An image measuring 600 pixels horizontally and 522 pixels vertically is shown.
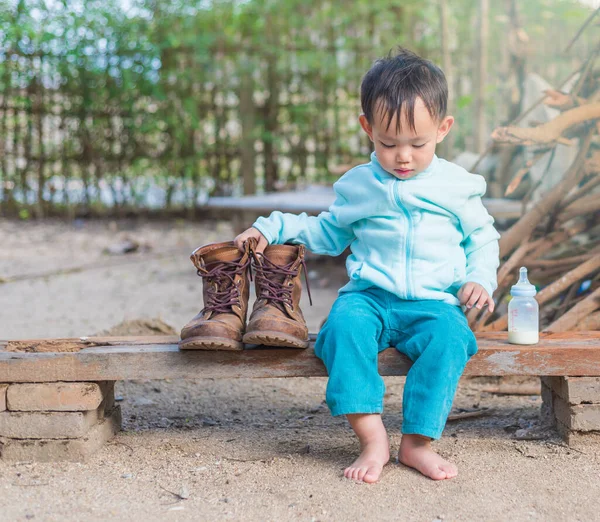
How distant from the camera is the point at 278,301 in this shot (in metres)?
2.43

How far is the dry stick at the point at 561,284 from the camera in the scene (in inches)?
124

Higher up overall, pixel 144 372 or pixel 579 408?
pixel 144 372

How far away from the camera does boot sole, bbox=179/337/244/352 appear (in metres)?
2.29

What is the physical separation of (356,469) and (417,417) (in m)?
0.24

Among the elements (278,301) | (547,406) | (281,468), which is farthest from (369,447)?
(547,406)

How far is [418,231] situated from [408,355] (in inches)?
16.0

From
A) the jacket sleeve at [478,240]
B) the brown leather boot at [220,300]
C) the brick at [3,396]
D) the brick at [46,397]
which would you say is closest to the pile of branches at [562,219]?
the jacket sleeve at [478,240]

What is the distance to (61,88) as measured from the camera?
9500 millimetres

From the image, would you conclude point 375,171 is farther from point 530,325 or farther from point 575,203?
point 575,203

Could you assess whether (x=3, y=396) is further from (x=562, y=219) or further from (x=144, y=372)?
(x=562, y=219)

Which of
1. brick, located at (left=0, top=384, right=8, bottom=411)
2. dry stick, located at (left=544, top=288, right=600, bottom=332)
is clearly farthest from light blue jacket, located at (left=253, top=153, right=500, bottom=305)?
brick, located at (left=0, top=384, right=8, bottom=411)

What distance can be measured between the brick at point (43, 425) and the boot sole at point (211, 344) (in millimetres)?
430

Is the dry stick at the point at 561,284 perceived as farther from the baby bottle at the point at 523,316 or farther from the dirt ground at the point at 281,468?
the baby bottle at the point at 523,316

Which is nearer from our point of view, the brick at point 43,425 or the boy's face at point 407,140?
the boy's face at point 407,140
